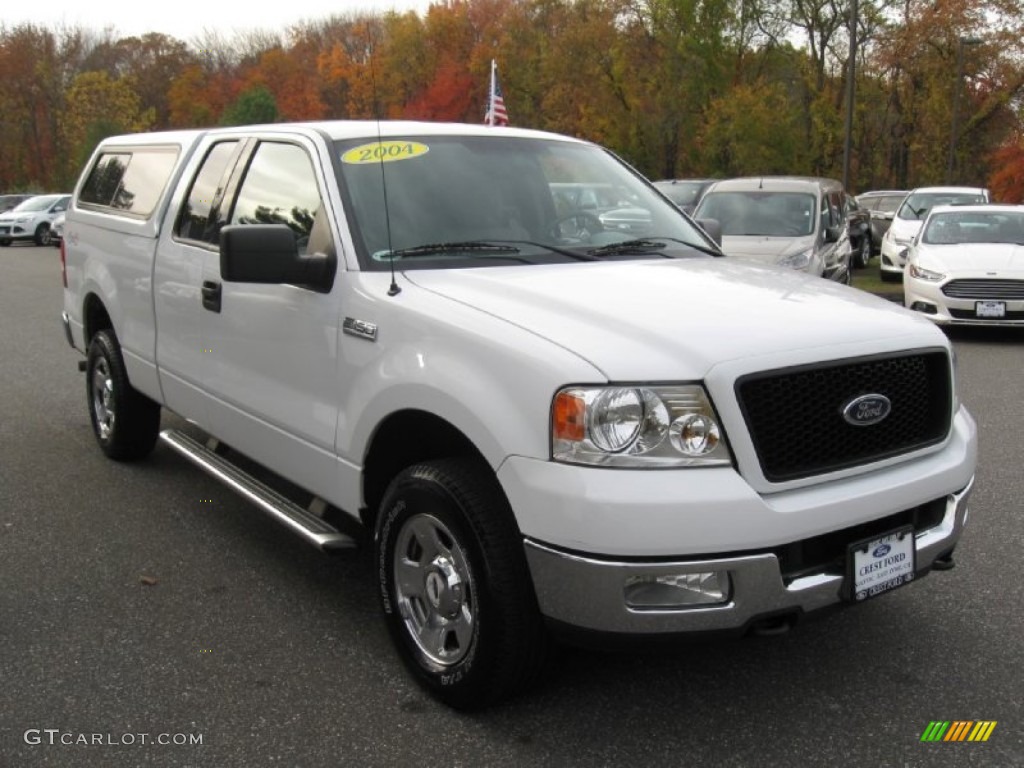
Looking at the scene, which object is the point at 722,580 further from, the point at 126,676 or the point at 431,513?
the point at 126,676

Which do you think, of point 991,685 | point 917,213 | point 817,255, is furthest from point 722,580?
point 917,213

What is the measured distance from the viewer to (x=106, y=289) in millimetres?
5742

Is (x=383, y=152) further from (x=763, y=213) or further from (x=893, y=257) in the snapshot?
(x=893, y=257)

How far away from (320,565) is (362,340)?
1.48 metres

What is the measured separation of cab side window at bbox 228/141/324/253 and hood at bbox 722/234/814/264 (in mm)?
8155

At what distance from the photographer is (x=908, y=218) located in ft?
59.9

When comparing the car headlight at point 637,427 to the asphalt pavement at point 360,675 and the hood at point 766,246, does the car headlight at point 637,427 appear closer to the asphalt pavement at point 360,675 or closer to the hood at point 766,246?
the asphalt pavement at point 360,675

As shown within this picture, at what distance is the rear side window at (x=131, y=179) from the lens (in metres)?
5.30

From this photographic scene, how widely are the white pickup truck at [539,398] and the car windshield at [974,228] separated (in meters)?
9.32

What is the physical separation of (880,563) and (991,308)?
30.0ft

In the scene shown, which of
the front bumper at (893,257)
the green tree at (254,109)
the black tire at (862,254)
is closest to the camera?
the front bumper at (893,257)

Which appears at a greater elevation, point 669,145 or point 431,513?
point 669,145

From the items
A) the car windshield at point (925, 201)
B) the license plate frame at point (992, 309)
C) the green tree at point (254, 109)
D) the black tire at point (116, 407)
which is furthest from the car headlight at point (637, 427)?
the green tree at point (254, 109)

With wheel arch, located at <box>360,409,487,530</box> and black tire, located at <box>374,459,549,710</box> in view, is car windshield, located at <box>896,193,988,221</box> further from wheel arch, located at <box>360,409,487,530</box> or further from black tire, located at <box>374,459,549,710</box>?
black tire, located at <box>374,459,549,710</box>
